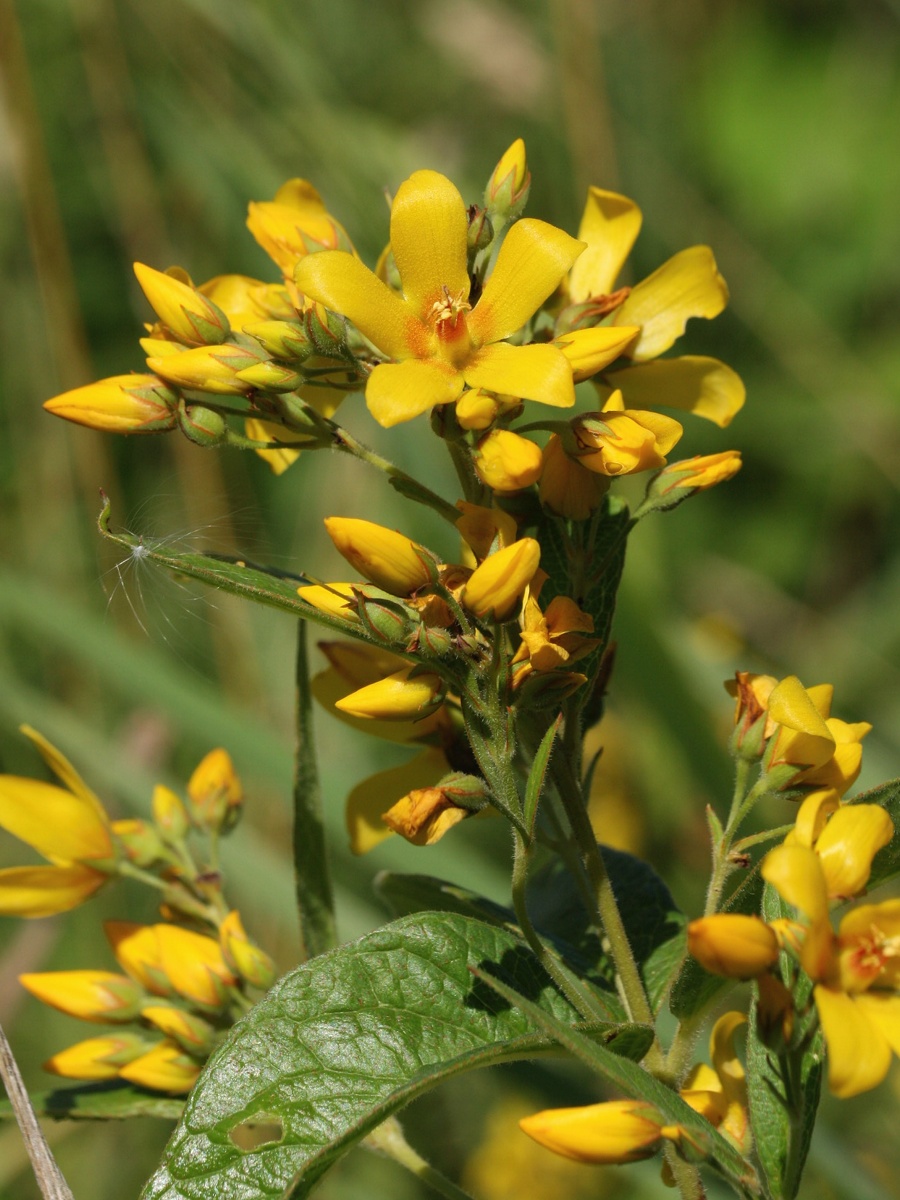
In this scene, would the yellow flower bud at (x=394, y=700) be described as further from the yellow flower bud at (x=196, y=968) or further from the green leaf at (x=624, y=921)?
the yellow flower bud at (x=196, y=968)

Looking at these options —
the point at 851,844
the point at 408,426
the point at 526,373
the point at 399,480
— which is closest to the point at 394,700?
the point at 399,480

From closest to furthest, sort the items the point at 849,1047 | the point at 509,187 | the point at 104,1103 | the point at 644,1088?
1. the point at 849,1047
2. the point at 644,1088
3. the point at 509,187
4. the point at 104,1103

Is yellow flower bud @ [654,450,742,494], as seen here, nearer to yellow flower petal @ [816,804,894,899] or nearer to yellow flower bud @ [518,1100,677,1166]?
yellow flower petal @ [816,804,894,899]

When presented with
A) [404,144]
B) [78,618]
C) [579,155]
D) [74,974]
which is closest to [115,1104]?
[74,974]

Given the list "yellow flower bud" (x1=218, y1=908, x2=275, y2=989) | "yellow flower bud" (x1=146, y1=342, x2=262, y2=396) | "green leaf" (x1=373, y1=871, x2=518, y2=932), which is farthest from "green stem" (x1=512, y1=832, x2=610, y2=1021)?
"yellow flower bud" (x1=146, y1=342, x2=262, y2=396)

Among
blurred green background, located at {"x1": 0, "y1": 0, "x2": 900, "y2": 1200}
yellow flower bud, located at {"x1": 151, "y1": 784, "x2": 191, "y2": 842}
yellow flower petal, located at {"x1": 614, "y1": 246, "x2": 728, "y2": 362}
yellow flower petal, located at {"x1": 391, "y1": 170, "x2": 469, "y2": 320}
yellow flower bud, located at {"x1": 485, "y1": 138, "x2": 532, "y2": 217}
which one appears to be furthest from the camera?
blurred green background, located at {"x1": 0, "y1": 0, "x2": 900, "y2": 1200}

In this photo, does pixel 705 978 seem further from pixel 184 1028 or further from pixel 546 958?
pixel 184 1028
